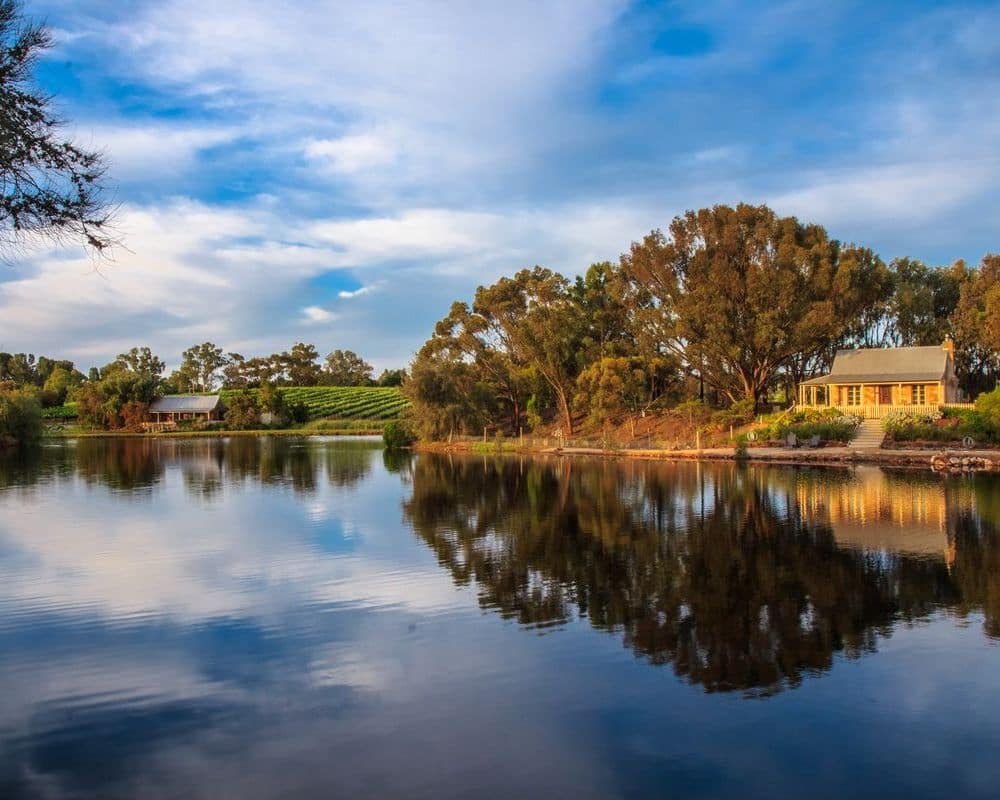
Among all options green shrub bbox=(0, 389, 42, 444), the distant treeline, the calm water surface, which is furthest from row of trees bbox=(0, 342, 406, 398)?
the calm water surface

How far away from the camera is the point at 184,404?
302ft

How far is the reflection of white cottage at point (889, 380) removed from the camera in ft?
137

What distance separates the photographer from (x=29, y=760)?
688cm

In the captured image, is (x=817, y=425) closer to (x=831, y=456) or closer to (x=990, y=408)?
(x=831, y=456)

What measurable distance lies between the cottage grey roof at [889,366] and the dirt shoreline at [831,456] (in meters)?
9.17

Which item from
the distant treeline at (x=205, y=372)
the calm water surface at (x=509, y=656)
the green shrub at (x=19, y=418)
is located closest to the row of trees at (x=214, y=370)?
the distant treeline at (x=205, y=372)

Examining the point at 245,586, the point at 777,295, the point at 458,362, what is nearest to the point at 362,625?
the point at 245,586

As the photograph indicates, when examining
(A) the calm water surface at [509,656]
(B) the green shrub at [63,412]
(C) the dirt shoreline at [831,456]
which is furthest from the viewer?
(B) the green shrub at [63,412]

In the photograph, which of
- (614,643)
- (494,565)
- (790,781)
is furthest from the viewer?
(494,565)

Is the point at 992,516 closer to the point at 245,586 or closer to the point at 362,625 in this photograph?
the point at 362,625

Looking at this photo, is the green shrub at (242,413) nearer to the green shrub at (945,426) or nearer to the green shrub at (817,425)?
the green shrub at (817,425)

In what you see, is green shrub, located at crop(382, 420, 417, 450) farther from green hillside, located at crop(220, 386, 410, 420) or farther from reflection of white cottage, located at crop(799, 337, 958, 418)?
green hillside, located at crop(220, 386, 410, 420)

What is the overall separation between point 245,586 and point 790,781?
9.71 m

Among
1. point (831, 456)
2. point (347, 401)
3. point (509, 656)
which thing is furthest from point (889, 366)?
point (347, 401)
